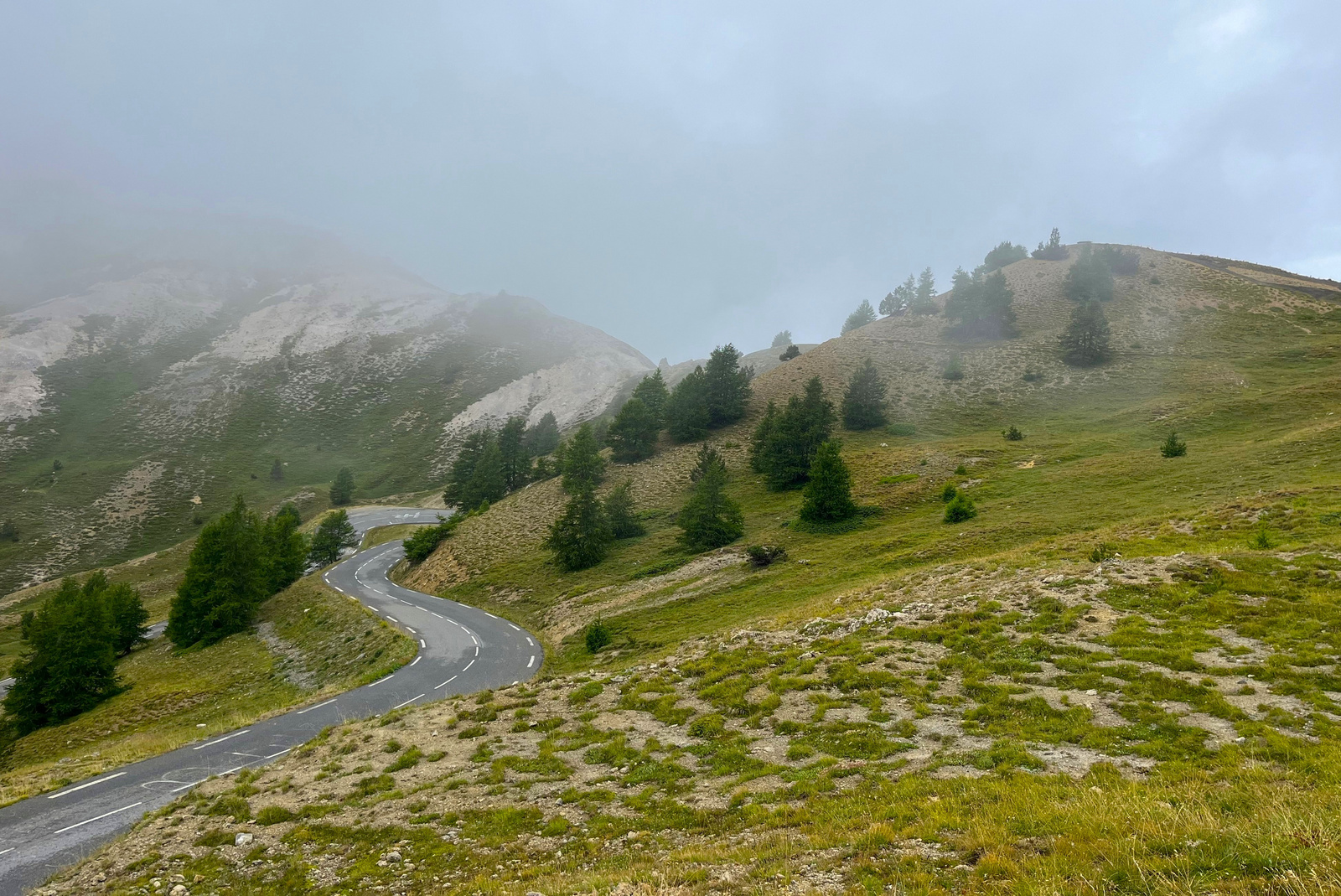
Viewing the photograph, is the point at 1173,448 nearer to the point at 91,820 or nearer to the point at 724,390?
the point at 724,390

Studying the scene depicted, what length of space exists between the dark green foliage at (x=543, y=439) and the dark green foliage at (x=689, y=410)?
3721 centimetres

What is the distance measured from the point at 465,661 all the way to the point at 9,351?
198 metres

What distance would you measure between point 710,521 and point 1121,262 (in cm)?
10045

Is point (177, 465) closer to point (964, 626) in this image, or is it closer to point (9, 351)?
point (9, 351)

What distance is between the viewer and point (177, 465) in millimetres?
115250

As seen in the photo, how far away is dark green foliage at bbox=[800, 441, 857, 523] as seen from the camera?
42.1 meters

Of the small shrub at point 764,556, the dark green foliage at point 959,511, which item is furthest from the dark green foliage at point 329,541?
the dark green foliage at point 959,511

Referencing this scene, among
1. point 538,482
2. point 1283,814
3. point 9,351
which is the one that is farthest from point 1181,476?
point 9,351

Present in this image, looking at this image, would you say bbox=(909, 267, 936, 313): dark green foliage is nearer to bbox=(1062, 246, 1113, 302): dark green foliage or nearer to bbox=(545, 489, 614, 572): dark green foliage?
bbox=(1062, 246, 1113, 302): dark green foliage

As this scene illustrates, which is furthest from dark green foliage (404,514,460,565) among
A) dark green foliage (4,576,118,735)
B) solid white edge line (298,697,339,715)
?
solid white edge line (298,697,339,715)

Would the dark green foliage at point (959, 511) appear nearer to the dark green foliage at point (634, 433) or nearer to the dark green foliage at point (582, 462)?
the dark green foliage at point (582, 462)

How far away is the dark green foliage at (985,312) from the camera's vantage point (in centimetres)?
8788

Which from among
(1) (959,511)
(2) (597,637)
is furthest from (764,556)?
(2) (597,637)

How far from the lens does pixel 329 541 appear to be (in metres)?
71.2
